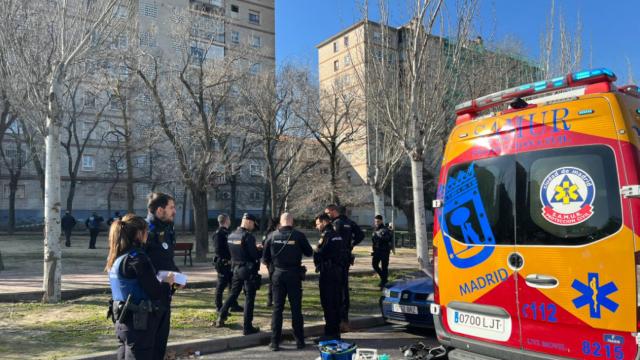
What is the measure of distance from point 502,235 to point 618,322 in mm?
1006

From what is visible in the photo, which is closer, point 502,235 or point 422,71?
point 502,235

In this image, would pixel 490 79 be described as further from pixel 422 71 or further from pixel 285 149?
pixel 285 149

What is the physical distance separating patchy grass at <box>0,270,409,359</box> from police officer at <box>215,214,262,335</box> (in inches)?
14.9

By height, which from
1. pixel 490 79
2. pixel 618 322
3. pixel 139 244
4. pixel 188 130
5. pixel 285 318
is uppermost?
pixel 490 79

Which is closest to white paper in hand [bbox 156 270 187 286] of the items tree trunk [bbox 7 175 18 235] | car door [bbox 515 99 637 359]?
car door [bbox 515 99 637 359]

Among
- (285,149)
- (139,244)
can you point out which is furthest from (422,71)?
(285,149)

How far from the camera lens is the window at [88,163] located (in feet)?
138

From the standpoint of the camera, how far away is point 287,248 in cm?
650

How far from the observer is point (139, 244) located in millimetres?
4051

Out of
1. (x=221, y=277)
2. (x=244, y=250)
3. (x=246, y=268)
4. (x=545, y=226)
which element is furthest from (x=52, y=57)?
(x=545, y=226)

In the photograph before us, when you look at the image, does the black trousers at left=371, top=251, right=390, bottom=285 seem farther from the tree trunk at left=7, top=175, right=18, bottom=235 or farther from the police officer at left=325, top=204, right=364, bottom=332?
the tree trunk at left=7, top=175, right=18, bottom=235

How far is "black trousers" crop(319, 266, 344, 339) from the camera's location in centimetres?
689

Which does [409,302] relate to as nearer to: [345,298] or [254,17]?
[345,298]

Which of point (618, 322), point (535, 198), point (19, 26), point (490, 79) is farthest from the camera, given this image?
point (490, 79)
